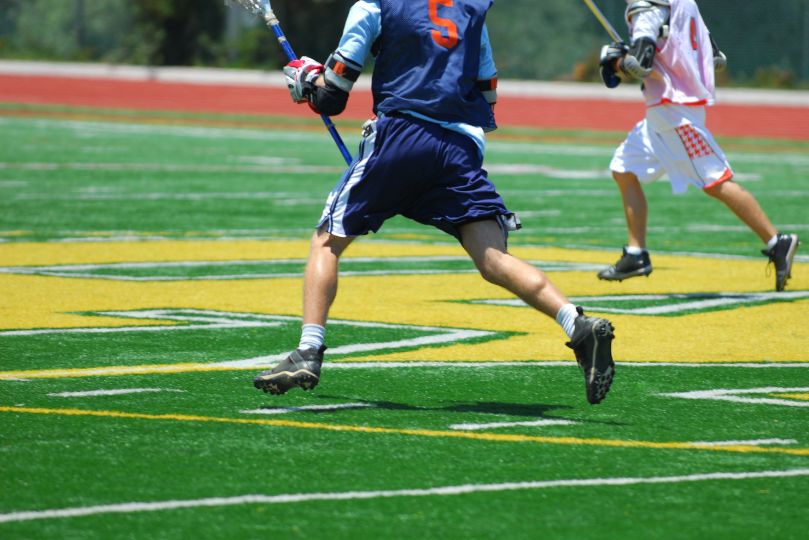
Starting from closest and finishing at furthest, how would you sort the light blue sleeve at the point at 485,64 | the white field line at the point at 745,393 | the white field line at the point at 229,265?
the white field line at the point at 745,393 < the light blue sleeve at the point at 485,64 < the white field line at the point at 229,265

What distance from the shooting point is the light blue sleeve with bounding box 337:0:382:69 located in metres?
7.08

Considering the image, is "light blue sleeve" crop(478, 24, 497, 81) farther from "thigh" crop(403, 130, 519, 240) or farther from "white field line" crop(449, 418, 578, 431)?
"white field line" crop(449, 418, 578, 431)

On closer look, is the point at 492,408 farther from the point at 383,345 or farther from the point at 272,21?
the point at 272,21

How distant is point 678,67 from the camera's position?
11359 mm

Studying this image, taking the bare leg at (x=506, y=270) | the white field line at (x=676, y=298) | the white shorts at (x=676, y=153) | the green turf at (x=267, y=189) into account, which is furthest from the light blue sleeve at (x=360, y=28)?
the green turf at (x=267, y=189)

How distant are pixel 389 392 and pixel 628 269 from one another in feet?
14.1

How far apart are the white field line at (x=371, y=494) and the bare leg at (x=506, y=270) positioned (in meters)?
1.45

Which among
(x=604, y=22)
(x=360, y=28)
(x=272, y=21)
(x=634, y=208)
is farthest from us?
(x=604, y=22)

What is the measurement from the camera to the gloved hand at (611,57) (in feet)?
37.3

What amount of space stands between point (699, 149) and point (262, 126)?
26020 millimetres

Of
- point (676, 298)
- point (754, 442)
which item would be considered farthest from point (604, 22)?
point (754, 442)

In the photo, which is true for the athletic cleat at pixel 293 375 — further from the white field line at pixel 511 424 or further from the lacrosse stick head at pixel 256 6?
the lacrosse stick head at pixel 256 6

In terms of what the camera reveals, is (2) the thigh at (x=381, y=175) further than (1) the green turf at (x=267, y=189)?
No

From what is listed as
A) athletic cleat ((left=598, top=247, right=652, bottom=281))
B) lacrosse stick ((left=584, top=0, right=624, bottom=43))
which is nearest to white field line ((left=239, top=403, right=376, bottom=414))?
athletic cleat ((left=598, top=247, right=652, bottom=281))
